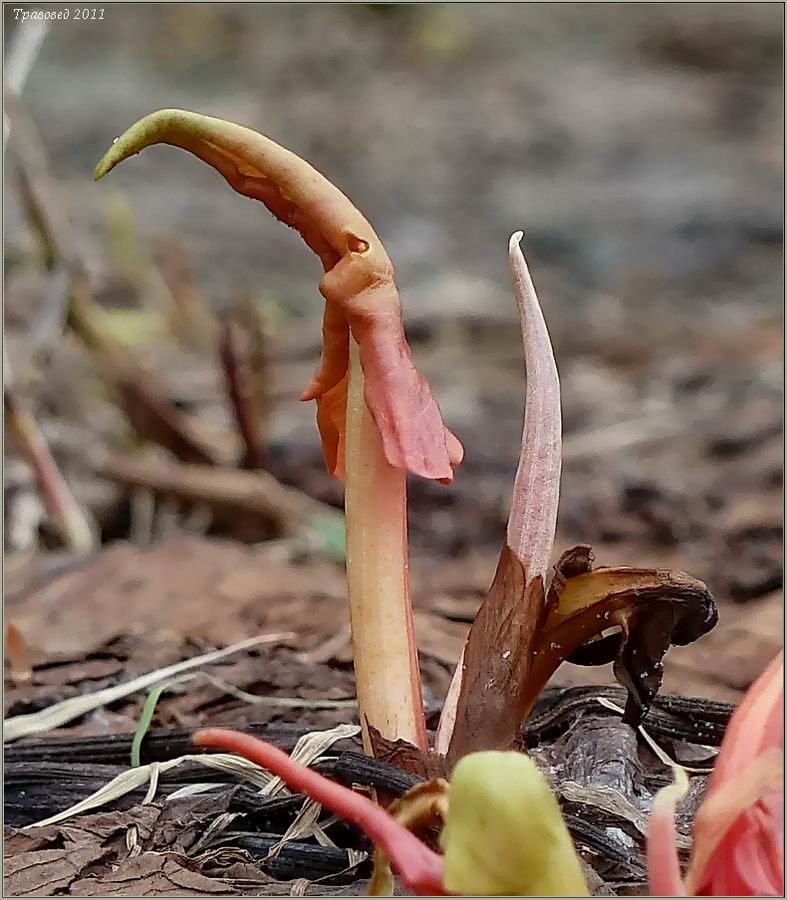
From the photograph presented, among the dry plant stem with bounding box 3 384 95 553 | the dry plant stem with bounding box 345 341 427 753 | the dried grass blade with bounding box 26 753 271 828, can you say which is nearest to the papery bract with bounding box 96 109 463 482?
the dry plant stem with bounding box 345 341 427 753

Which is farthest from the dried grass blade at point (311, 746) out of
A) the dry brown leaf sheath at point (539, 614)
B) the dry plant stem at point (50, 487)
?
the dry plant stem at point (50, 487)

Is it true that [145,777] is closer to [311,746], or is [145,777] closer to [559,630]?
[311,746]

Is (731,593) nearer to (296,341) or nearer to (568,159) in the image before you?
(296,341)

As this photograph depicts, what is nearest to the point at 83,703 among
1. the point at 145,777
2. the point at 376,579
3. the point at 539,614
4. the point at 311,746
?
the point at 145,777

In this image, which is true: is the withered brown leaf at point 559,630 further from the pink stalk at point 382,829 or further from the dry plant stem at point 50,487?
the dry plant stem at point 50,487

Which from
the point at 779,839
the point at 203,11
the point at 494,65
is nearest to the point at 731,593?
the point at 779,839

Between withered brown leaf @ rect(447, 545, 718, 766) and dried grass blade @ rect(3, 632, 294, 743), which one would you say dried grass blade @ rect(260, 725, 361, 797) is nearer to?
withered brown leaf @ rect(447, 545, 718, 766)
